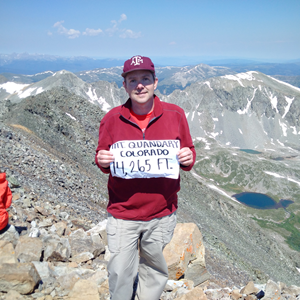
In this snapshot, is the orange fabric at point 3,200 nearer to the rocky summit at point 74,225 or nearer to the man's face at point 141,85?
the rocky summit at point 74,225

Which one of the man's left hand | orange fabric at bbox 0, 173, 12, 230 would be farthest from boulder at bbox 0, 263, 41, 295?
the man's left hand

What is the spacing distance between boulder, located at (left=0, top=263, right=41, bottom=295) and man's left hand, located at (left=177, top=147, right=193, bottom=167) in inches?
180

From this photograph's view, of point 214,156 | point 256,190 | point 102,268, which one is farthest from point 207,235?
point 214,156

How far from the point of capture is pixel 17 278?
219 inches

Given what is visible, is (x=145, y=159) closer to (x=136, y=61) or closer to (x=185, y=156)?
(x=185, y=156)

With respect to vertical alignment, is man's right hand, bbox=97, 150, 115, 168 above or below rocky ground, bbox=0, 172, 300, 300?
above

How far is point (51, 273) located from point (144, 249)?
3027 millimetres

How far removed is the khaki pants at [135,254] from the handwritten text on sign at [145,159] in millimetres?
1128

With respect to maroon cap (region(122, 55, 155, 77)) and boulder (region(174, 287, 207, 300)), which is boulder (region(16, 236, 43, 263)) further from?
maroon cap (region(122, 55, 155, 77))

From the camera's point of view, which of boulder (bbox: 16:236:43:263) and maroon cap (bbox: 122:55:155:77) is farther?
boulder (bbox: 16:236:43:263)

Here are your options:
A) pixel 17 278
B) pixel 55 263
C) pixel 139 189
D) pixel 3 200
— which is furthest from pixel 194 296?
pixel 3 200

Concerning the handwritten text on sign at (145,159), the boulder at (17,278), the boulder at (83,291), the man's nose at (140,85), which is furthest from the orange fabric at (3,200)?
the man's nose at (140,85)

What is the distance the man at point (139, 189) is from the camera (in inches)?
211

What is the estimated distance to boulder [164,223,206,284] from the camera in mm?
10492
